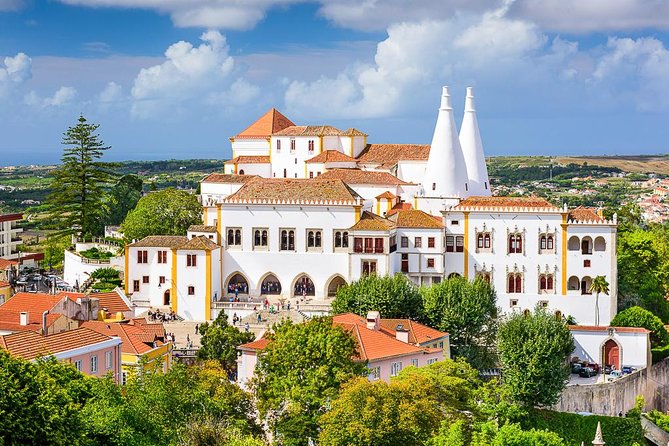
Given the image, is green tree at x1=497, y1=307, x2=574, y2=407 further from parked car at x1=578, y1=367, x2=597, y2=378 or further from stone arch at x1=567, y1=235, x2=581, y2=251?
stone arch at x1=567, y1=235, x2=581, y2=251

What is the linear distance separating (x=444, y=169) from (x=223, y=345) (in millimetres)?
21475

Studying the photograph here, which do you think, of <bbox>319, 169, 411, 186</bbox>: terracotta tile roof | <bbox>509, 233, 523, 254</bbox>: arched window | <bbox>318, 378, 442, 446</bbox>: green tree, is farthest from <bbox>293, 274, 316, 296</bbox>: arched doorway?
<bbox>318, 378, 442, 446</bbox>: green tree

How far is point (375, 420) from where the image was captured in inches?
1385

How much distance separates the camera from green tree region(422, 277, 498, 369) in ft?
175

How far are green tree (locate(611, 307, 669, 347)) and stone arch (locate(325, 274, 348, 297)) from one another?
44.5ft

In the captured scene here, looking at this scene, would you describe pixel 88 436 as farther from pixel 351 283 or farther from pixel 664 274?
pixel 664 274

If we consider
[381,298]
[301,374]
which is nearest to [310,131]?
[381,298]

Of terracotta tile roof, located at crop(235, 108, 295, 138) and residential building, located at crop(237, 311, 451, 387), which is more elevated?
terracotta tile roof, located at crop(235, 108, 295, 138)

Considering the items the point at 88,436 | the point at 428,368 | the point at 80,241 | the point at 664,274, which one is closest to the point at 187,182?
the point at 80,241

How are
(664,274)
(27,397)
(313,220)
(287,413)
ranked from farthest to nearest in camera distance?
(664,274), (313,220), (287,413), (27,397)

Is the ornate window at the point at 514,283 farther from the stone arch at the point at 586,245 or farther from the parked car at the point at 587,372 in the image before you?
the parked car at the point at 587,372

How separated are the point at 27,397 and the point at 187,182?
475 ft

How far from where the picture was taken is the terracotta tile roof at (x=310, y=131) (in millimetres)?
75500

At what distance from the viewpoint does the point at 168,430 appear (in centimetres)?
3139
